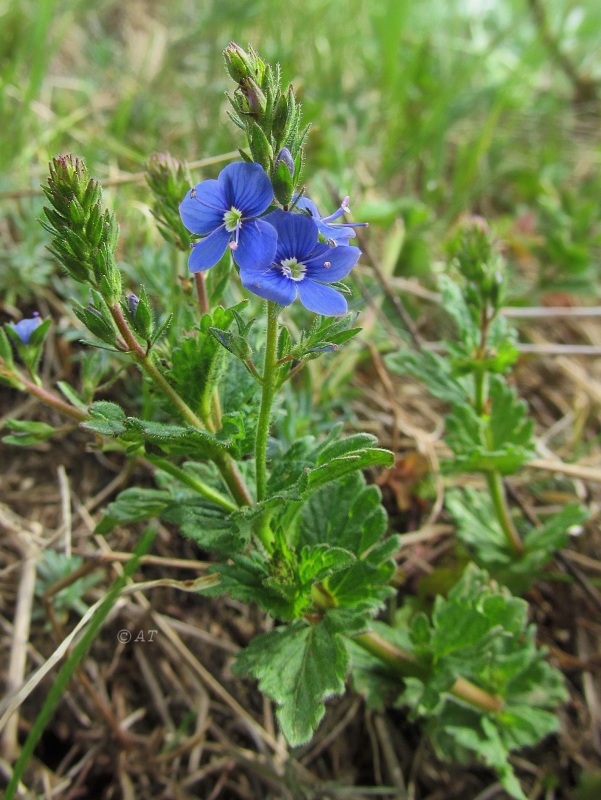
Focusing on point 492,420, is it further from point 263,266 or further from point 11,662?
point 11,662

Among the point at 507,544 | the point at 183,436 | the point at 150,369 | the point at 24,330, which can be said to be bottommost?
the point at 507,544

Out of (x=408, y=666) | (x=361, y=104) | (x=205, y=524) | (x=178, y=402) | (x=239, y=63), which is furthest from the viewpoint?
(x=361, y=104)

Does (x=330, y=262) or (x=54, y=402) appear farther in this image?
(x=54, y=402)

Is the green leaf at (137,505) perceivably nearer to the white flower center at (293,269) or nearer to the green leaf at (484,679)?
the white flower center at (293,269)

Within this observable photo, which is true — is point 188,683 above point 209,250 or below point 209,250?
below

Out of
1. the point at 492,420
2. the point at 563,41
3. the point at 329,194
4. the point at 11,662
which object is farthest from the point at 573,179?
the point at 11,662

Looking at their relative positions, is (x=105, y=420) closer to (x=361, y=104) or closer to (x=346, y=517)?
(x=346, y=517)

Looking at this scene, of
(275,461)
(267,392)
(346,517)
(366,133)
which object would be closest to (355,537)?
(346,517)

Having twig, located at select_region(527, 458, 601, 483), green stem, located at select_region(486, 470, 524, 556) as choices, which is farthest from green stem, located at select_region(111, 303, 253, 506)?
twig, located at select_region(527, 458, 601, 483)
